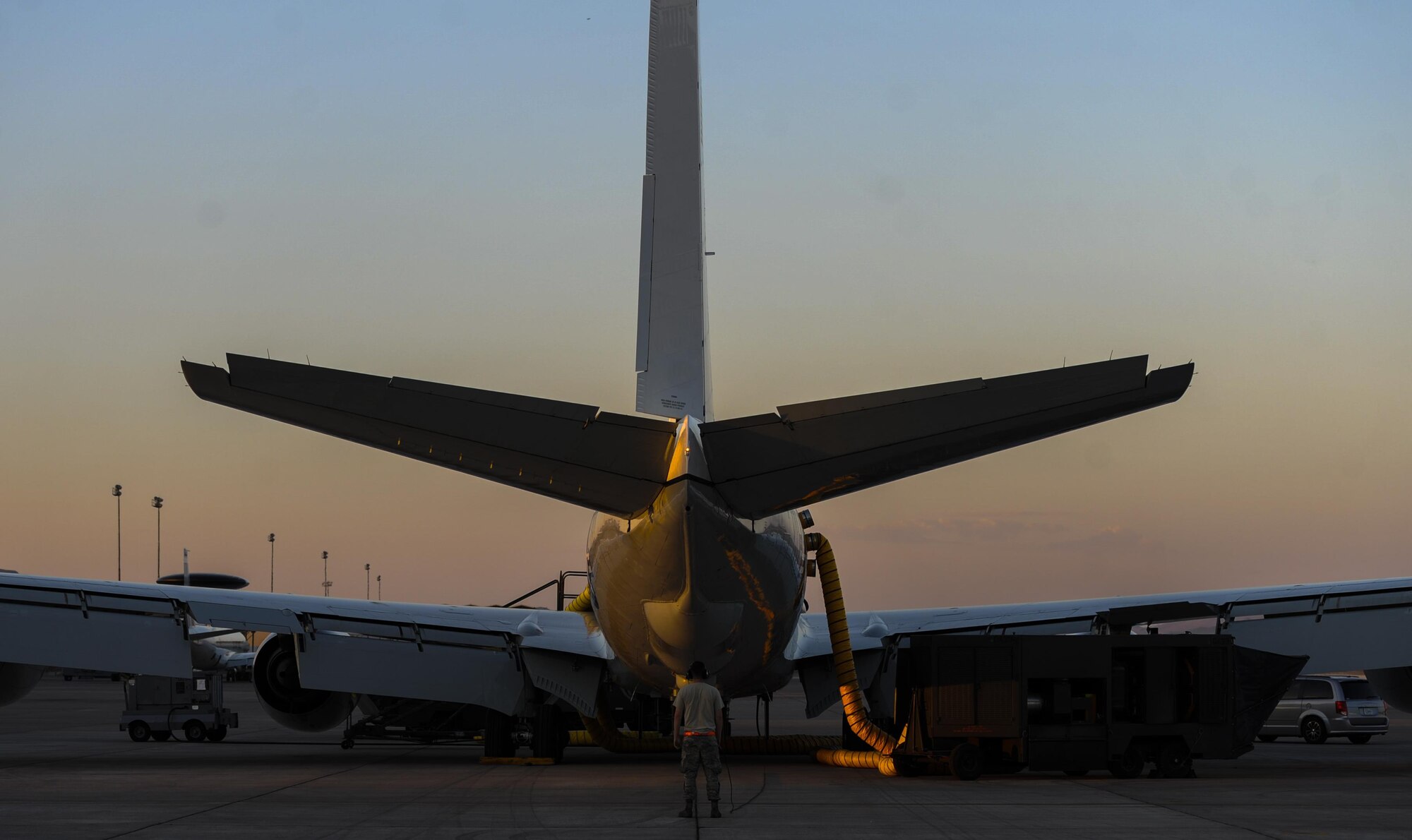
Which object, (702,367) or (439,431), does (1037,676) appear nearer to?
(702,367)

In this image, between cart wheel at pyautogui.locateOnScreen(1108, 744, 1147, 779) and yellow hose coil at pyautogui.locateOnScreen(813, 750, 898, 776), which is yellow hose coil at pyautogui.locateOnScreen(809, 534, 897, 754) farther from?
cart wheel at pyautogui.locateOnScreen(1108, 744, 1147, 779)

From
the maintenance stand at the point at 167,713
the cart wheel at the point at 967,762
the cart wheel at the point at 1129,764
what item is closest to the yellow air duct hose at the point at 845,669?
the cart wheel at the point at 967,762

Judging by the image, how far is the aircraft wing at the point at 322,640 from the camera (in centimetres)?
2003

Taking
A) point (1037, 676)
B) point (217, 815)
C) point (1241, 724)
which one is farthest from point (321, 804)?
point (1241, 724)

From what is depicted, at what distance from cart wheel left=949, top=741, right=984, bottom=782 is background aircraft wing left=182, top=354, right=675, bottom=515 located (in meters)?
6.53

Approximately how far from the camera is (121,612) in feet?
66.8

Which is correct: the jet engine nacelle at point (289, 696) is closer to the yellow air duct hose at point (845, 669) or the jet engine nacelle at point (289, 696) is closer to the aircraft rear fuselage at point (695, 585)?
the aircraft rear fuselage at point (695, 585)

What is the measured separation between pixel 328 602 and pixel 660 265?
9535mm

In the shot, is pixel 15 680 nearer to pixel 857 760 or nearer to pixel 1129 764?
pixel 857 760

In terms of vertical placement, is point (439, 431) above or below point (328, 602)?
above

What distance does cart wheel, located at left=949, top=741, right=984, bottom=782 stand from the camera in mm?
18469

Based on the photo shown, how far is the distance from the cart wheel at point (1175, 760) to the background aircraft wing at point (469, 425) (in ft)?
28.8

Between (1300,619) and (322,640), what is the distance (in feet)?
47.0

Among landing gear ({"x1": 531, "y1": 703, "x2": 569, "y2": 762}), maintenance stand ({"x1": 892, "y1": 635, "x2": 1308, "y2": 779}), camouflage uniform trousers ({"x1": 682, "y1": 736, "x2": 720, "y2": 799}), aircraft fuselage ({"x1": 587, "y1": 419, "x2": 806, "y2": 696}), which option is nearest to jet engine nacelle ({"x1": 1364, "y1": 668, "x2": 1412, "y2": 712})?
maintenance stand ({"x1": 892, "y1": 635, "x2": 1308, "y2": 779})
